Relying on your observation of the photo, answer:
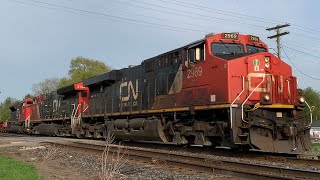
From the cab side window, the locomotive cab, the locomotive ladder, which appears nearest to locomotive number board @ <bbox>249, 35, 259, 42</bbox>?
the locomotive cab

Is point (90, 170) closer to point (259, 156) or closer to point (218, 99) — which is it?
point (218, 99)

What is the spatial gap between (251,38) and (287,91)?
2.44 metres

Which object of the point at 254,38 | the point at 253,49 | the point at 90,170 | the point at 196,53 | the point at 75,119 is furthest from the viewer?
the point at 75,119

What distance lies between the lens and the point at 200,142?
12461 mm

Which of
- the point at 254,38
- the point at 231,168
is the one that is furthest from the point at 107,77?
the point at 231,168

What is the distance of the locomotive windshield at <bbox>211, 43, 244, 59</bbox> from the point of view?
12.2m

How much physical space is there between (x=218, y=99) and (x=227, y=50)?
201 centimetres

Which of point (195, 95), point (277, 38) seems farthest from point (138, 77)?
point (277, 38)

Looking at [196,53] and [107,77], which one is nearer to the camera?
[196,53]

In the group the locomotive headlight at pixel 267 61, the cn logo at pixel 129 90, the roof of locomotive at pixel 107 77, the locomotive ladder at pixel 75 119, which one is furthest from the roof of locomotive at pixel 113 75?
the locomotive ladder at pixel 75 119

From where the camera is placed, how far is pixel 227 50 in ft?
41.5

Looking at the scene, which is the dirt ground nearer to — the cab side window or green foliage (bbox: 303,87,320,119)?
the cab side window

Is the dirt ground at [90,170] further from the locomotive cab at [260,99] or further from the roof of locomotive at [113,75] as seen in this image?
the roof of locomotive at [113,75]

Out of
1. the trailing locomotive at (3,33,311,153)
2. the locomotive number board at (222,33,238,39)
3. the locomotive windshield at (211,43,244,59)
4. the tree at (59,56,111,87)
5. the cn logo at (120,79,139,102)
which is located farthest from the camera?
the tree at (59,56,111,87)
